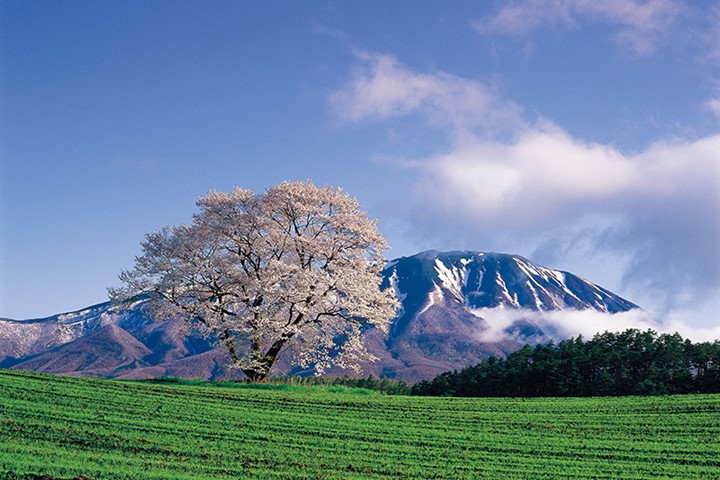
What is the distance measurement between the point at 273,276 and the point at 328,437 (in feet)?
79.9

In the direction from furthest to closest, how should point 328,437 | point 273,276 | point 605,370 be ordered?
1. point 605,370
2. point 273,276
3. point 328,437

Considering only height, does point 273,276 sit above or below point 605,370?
above

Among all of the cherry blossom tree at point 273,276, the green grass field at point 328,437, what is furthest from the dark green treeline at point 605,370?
the green grass field at point 328,437

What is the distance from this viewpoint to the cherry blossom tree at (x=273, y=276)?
4738cm

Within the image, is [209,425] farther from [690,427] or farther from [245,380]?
[245,380]

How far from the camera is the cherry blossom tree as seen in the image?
155ft

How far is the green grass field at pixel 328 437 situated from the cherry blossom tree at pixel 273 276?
40.2 ft

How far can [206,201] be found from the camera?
5006cm

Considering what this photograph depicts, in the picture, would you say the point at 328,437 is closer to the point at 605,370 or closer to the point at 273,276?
the point at 273,276

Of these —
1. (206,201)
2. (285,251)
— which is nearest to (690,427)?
(285,251)

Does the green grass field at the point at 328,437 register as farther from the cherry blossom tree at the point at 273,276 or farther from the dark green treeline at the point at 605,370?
the dark green treeline at the point at 605,370

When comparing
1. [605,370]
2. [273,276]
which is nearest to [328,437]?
[273,276]

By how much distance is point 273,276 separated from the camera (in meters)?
46.8

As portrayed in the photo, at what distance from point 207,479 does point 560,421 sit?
17156 mm
